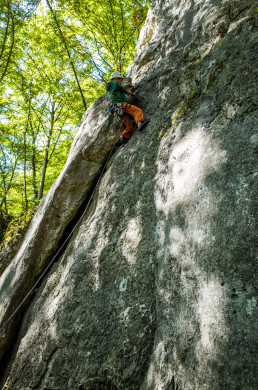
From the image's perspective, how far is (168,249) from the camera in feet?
11.4

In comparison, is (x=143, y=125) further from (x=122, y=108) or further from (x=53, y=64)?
(x=53, y=64)

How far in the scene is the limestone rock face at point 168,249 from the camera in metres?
2.56

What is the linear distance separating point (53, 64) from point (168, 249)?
13.5 m

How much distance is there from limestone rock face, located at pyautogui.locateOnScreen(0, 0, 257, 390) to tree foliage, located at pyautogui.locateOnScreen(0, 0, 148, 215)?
19.7 feet

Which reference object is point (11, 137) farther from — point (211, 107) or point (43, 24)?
point (211, 107)

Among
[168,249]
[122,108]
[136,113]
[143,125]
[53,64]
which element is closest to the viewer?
[168,249]

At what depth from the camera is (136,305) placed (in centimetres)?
356

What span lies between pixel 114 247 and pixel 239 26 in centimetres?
450

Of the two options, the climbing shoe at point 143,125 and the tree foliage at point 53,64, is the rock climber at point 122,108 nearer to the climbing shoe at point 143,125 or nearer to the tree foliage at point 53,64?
the climbing shoe at point 143,125

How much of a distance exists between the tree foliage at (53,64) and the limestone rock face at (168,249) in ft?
19.7

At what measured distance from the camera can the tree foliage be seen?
10.9 m

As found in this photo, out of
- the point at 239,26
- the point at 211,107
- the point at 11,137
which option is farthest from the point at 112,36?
the point at 211,107

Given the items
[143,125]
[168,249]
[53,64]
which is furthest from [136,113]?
[53,64]

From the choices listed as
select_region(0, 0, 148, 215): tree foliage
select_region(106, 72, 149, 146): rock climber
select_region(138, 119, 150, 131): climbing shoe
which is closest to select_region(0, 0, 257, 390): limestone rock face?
select_region(138, 119, 150, 131): climbing shoe
